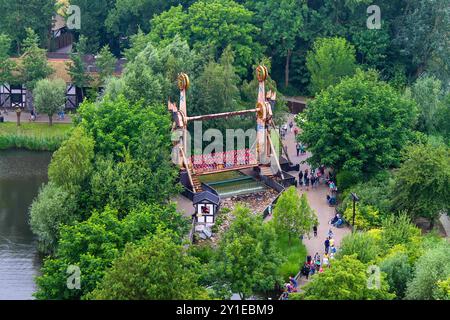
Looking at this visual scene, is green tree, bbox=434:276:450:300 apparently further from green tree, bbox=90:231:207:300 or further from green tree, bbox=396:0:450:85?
green tree, bbox=396:0:450:85

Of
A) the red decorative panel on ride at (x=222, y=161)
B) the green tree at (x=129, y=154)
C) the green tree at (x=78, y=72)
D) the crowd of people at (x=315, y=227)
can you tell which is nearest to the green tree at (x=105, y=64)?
the green tree at (x=78, y=72)

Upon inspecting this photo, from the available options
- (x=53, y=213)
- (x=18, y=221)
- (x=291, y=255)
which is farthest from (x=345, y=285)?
(x=18, y=221)

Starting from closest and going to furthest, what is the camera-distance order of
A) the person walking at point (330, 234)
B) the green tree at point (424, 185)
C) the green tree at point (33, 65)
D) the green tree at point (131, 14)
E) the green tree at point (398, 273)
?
the green tree at point (398, 273), the person walking at point (330, 234), the green tree at point (424, 185), the green tree at point (33, 65), the green tree at point (131, 14)

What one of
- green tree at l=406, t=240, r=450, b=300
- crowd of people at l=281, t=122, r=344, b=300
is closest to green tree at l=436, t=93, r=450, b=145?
crowd of people at l=281, t=122, r=344, b=300

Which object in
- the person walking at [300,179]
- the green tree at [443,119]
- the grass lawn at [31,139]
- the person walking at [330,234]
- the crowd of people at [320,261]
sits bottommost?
the crowd of people at [320,261]

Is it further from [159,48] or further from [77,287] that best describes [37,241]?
[159,48]

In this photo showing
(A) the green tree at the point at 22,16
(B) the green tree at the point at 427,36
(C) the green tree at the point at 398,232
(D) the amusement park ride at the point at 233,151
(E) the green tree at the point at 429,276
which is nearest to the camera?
(E) the green tree at the point at 429,276

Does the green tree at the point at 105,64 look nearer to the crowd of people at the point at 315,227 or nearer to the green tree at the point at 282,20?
the green tree at the point at 282,20
